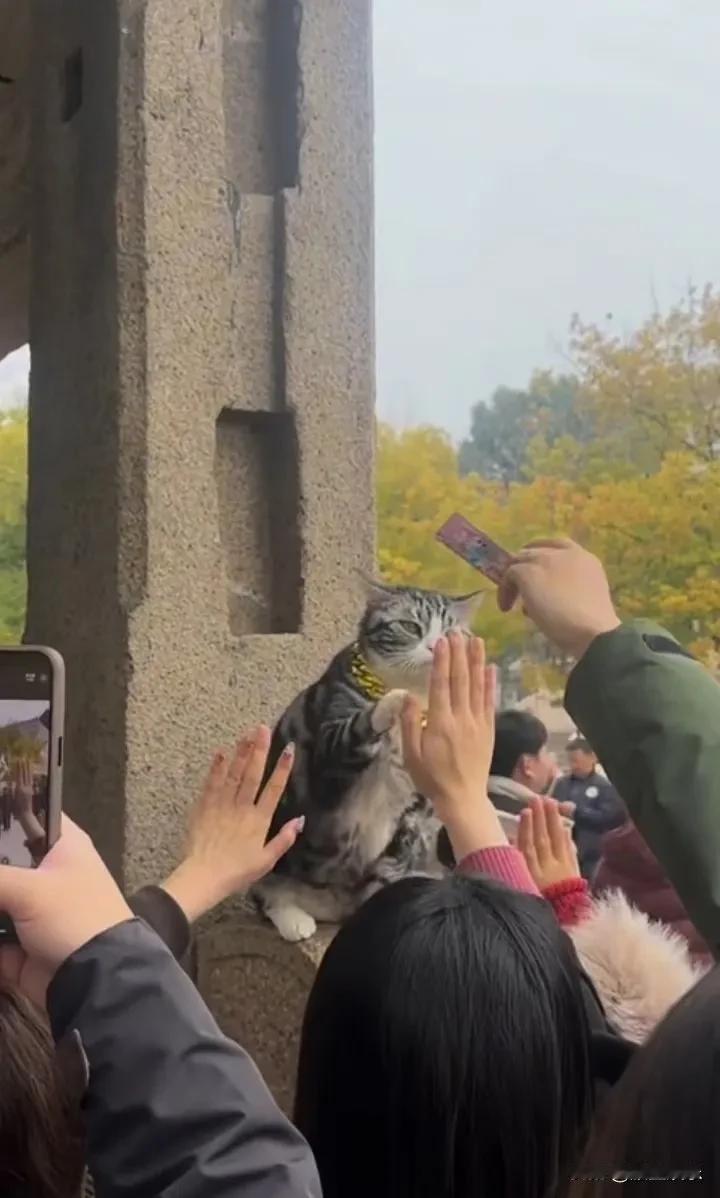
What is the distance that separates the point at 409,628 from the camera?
2.06m

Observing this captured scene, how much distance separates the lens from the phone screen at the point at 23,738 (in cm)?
96

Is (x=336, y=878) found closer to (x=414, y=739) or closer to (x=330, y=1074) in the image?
(x=414, y=739)

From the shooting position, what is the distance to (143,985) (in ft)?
2.52

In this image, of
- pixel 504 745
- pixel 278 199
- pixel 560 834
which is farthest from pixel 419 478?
pixel 560 834

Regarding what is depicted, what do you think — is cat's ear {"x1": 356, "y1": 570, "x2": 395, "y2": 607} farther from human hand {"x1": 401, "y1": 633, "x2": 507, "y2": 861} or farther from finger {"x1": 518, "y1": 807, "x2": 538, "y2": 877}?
human hand {"x1": 401, "y1": 633, "x2": 507, "y2": 861}

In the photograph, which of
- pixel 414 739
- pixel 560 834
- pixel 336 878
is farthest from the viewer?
pixel 336 878

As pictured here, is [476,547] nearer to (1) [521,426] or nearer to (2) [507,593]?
(2) [507,593]

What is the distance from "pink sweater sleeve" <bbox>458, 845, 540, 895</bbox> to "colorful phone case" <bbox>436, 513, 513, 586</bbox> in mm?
278

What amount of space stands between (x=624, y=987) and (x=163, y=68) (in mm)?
1699

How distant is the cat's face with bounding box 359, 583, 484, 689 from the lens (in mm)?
2037

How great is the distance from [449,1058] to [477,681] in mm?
442

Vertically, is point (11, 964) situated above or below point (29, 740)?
below

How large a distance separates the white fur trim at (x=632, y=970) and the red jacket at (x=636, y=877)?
809mm

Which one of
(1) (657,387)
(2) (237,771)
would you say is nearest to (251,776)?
(2) (237,771)
